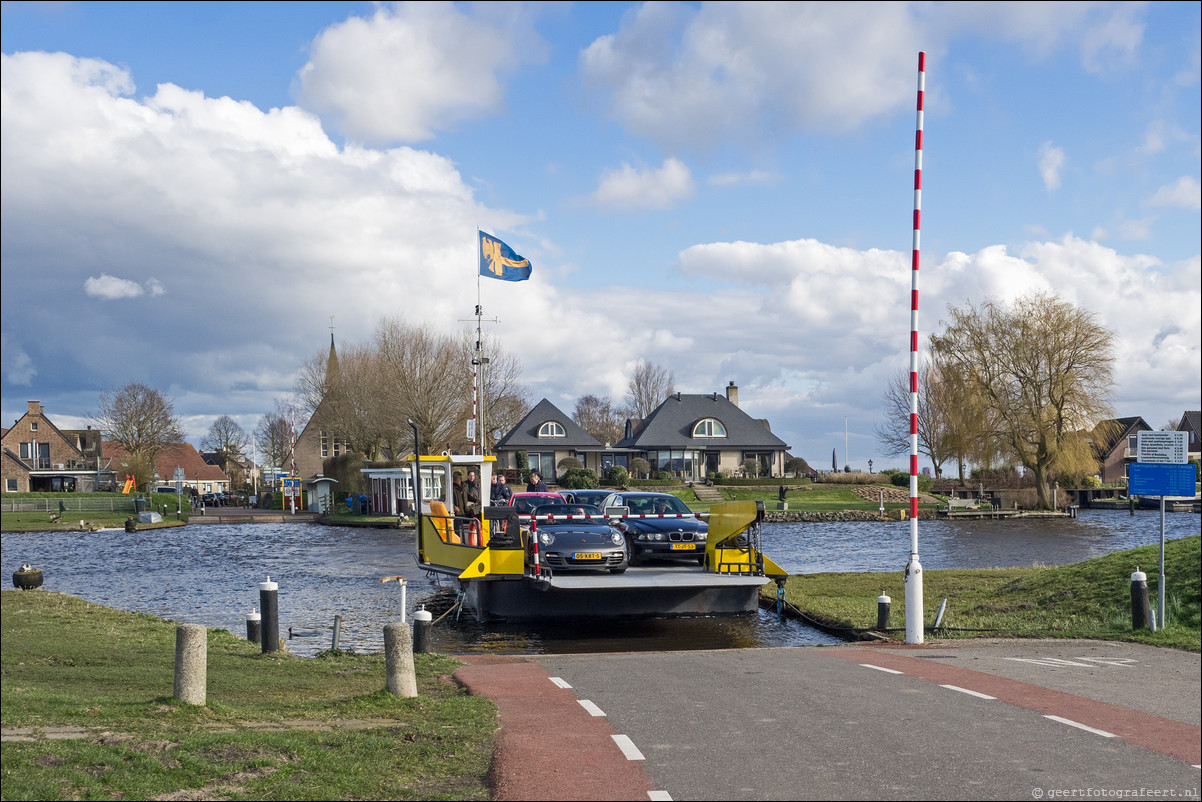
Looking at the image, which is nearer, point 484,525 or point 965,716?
point 965,716

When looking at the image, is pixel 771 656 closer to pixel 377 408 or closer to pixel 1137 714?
pixel 1137 714

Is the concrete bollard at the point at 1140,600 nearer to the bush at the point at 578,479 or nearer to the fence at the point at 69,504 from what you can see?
the fence at the point at 69,504

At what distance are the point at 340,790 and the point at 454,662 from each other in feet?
21.1

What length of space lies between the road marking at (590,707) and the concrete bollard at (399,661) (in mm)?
1647

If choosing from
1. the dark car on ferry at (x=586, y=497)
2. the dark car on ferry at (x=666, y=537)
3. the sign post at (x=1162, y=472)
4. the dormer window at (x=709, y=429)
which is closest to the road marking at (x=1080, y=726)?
the sign post at (x=1162, y=472)

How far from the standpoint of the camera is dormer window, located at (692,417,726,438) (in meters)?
87.9

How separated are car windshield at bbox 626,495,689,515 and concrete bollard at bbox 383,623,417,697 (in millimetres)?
12896

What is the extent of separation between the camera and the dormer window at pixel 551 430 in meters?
85.6

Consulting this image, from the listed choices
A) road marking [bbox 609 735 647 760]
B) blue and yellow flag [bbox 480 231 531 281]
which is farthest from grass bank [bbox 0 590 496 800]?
blue and yellow flag [bbox 480 231 531 281]

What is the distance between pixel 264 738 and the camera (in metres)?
7.43

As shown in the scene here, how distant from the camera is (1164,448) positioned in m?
13.9

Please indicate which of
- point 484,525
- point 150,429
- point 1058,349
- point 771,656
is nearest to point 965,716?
point 771,656

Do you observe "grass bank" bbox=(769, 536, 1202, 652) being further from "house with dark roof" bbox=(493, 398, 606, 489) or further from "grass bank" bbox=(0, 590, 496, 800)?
"house with dark roof" bbox=(493, 398, 606, 489)

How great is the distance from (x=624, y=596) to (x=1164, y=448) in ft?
28.1
